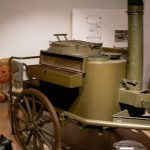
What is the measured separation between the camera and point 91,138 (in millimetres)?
3430

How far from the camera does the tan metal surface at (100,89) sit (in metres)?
2.56

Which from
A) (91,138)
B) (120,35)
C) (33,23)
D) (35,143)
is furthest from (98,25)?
(35,143)

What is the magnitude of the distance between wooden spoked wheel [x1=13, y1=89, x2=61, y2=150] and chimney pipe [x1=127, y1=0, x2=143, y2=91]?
77 cm

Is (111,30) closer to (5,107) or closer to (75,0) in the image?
(75,0)

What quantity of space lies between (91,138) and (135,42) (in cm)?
135

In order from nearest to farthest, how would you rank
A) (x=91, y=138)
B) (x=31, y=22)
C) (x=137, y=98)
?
(x=137, y=98)
(x=91, y=138)
(x=31, y=22)

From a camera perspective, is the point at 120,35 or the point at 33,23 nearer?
the point at 33,23

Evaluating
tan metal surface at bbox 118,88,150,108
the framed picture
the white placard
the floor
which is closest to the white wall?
the white placard

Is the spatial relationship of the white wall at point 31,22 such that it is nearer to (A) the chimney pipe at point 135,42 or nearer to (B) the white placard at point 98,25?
(B) the white placard at point 98,25

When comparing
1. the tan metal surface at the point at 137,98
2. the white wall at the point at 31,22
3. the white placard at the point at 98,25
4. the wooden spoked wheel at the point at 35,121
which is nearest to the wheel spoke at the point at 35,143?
the wooden spoked wheel at the point at 35,121

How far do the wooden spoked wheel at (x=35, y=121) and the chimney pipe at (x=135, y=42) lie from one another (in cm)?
77

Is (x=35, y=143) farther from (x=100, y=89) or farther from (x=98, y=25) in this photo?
(x=98, y=25)

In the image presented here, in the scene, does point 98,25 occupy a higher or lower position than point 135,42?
higher

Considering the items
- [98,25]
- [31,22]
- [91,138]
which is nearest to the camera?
[91,138]
